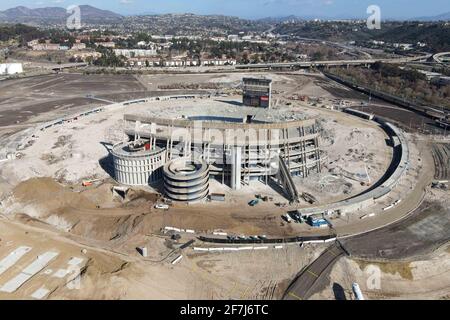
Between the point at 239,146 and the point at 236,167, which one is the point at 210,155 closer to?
the point at 239,146

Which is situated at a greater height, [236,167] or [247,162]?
[247,162]

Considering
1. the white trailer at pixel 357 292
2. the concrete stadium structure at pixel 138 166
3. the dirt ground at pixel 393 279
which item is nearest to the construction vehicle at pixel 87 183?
the concrete stadium structure at pixel 138 166

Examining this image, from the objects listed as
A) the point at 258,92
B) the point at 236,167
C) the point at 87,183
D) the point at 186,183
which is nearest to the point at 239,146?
the point at 236,167

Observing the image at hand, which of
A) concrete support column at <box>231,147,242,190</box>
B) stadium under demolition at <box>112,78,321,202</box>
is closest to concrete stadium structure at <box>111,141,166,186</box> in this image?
stadium under demolition at <box>112,78,321,202</box>

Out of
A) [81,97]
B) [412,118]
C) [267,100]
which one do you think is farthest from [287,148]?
[81,97]

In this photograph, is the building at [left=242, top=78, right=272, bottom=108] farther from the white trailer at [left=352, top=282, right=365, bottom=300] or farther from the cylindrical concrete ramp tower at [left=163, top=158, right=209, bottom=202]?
the white trailer at [left=352, top=282, right=365, bottom=300]

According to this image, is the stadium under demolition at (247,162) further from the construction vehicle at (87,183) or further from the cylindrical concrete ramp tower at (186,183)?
the construction vehicle at (87,183)

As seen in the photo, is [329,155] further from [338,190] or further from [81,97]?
[81,97]

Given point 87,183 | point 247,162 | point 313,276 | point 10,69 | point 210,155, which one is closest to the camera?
point 313,276
